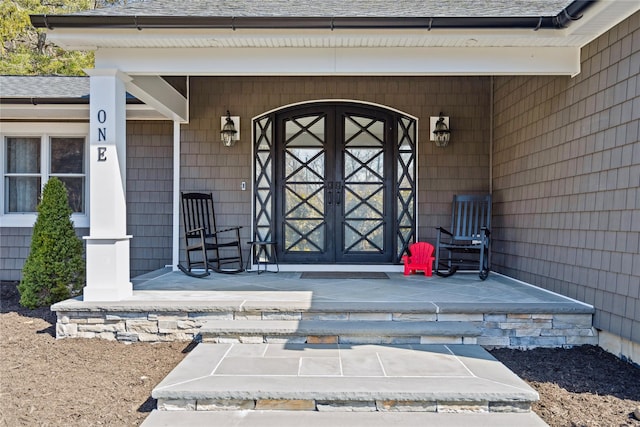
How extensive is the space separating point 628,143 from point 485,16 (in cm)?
142

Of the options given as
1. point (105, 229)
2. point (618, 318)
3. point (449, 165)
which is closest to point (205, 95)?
point (105, 229)

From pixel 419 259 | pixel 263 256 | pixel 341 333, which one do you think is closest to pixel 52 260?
pixel 263 256

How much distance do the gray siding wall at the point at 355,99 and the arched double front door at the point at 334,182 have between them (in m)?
0.16

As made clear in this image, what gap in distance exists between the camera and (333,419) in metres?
2.37

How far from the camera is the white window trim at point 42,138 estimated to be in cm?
597

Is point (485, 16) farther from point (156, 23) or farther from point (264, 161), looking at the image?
point (264, 161)

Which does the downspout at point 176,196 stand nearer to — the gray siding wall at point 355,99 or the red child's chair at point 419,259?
the gray siding wall at point 355,99

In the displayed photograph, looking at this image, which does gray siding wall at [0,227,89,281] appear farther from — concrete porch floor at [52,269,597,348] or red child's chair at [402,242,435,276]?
red child's chair at [402,242,435,276]

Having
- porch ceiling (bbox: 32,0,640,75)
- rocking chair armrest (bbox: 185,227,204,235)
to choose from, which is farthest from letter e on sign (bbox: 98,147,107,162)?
rocking chair armrest (bbox: 185,227,204,235)

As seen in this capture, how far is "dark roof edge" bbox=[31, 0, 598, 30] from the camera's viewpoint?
3496 millimetres

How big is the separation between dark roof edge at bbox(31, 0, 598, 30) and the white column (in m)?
0.43

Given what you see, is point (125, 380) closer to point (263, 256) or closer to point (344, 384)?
Result: point (344, 384)

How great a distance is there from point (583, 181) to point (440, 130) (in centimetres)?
214

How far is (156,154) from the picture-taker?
19.6 feet
